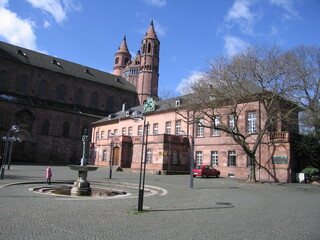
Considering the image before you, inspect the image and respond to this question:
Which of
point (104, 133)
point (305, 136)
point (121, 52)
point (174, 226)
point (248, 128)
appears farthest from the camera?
point (121, 52)

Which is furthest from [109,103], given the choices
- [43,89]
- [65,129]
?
[43,89]

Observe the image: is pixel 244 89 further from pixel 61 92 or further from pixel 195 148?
pixel 61 92

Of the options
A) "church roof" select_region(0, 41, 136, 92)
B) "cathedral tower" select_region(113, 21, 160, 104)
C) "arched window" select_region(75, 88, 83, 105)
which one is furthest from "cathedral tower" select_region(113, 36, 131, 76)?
"arched window" select_region(75, 88, 83, 105)

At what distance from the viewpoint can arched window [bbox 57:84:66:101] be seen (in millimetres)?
64812

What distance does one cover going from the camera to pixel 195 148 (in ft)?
123

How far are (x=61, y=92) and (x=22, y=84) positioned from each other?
8322mm

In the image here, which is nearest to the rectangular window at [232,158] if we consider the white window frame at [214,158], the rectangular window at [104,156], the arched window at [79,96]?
the white window frame at [214,158]

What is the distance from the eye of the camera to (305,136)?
94.7 feet

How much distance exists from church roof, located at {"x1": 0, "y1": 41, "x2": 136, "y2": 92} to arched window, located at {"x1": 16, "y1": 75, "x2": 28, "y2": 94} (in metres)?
3.21

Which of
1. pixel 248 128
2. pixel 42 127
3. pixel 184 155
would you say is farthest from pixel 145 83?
pixel 248 128

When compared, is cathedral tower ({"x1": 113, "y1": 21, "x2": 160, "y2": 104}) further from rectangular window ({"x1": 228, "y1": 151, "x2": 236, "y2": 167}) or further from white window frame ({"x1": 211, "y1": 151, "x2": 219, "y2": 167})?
rectangular window ({"x1": 228, "y1": 151, "x2": 236, "y2": 167})

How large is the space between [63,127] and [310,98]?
162 feet

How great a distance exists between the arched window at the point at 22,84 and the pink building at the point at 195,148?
21312 mm

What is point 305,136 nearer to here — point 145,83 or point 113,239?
point 113,239
